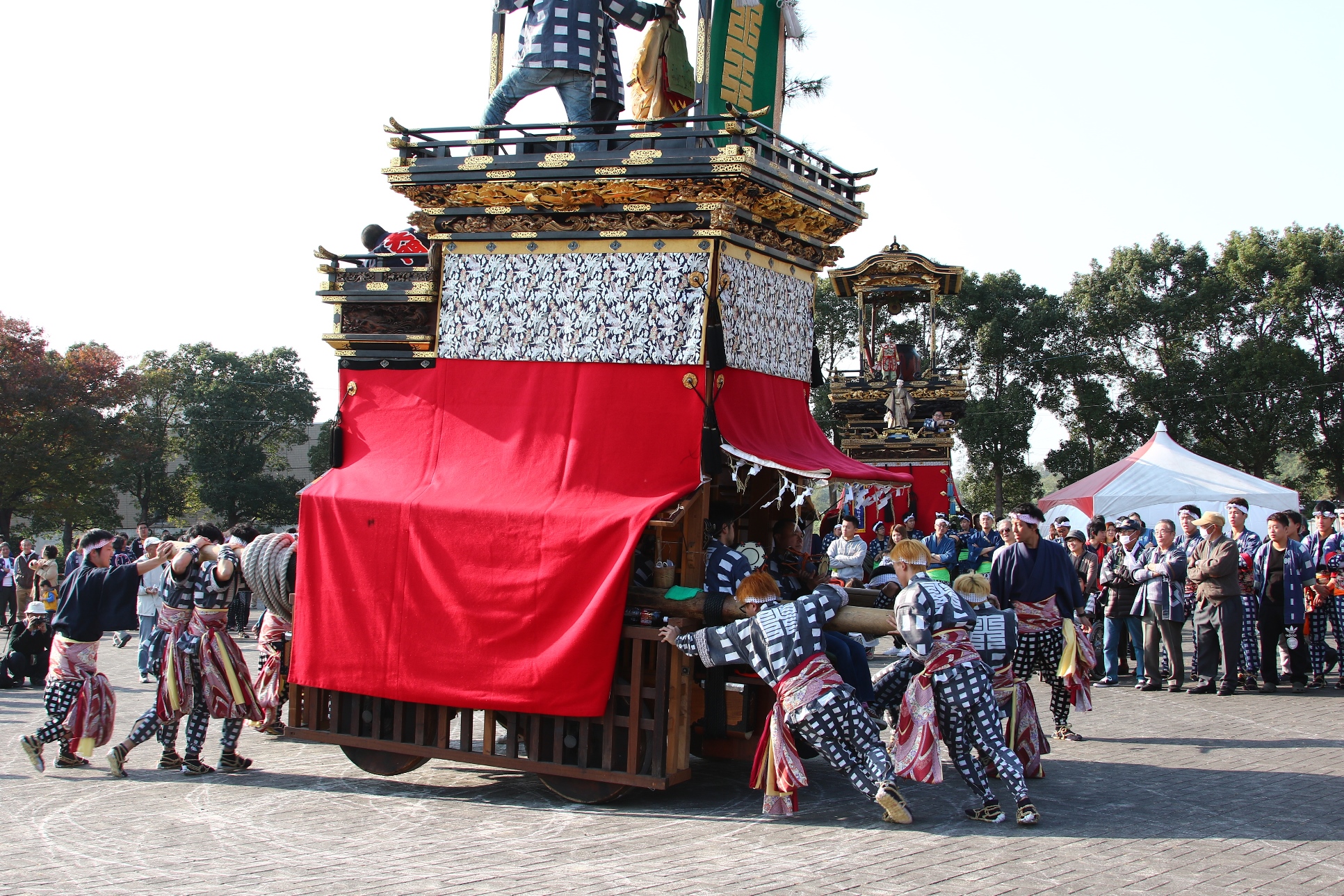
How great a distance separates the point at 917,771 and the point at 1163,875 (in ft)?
5.17

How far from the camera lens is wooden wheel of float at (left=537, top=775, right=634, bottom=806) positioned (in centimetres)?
703

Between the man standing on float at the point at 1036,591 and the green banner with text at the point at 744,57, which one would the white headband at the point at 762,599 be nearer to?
the man standing on float at the point at 1036,591

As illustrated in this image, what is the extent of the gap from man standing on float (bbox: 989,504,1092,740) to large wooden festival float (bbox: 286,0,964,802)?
1.42 m

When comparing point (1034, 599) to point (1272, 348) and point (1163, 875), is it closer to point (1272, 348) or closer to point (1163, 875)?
point (1163, 875)

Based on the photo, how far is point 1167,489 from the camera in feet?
73.3

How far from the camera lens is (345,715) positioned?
25.8 ft

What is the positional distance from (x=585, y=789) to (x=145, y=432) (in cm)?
3591

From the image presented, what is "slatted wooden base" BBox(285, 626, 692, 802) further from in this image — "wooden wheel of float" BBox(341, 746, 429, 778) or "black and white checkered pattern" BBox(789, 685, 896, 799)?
"black and white checkered pattern" BBox(789, 685, 896, 799)

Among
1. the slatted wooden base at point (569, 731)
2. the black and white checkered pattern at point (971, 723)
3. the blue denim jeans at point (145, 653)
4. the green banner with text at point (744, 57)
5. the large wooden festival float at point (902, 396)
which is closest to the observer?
the black and white checkered pattern at point (971, 723)

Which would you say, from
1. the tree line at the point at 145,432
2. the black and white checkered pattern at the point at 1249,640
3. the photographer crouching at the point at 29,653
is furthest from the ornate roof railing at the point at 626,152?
the tree line at the point at 145,432

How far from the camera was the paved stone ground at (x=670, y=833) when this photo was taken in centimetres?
536

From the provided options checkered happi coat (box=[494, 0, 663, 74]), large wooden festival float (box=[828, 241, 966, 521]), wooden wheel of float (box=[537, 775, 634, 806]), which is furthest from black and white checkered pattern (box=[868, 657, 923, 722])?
large wooden festival float (box=[828, 241, 966, 521])

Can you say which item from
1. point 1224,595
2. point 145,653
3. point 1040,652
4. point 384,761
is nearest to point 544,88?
point 384,761

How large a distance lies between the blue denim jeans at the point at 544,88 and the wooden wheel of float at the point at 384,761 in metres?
4.99
